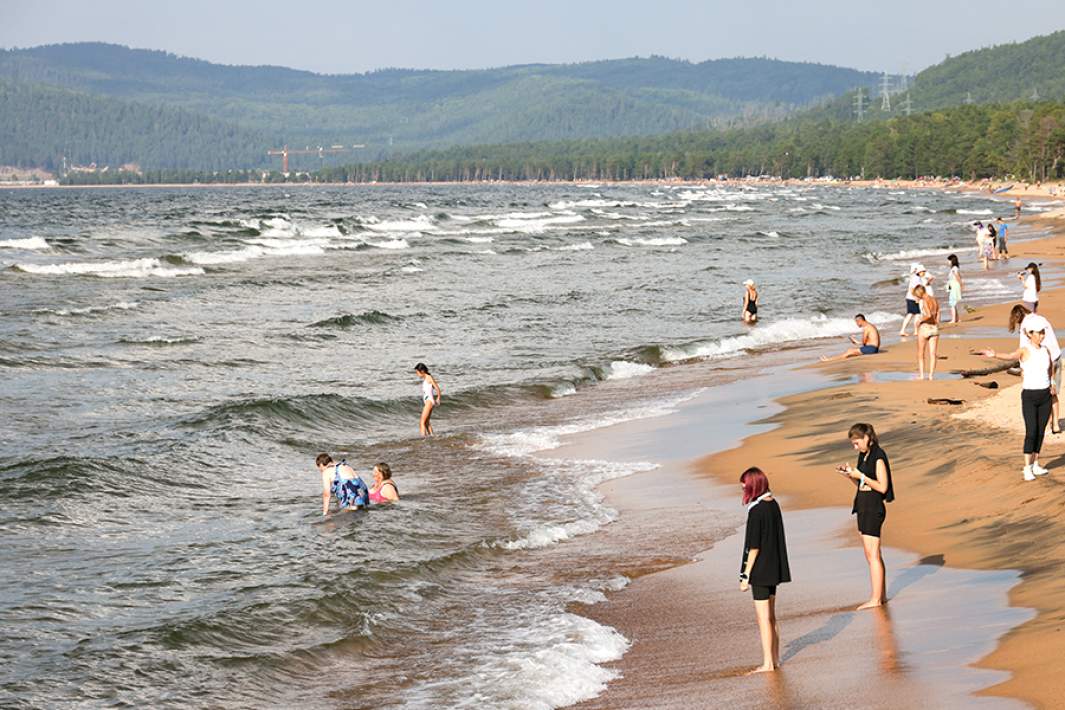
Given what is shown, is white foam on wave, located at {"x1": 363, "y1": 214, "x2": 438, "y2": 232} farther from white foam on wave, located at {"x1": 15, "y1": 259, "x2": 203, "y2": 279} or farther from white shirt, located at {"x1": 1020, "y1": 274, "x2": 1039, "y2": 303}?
white shirt, located at {"x1": 1020, "y1": 274, "x2": 1039, "y2": 303}

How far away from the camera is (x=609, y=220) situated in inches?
4365

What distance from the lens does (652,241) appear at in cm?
7944

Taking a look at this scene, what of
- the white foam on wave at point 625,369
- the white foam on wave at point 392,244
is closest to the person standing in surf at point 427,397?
the white foam on wave at point 625,369

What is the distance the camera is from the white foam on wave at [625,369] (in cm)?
2883

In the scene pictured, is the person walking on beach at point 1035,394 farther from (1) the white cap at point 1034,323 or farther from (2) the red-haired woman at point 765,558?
(2) the red-haired woman at point 765,558

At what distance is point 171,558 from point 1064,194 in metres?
124

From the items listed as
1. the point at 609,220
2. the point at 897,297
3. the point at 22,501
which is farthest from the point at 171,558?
the point at 609,220

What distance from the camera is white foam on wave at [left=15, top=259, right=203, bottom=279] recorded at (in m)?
56.9

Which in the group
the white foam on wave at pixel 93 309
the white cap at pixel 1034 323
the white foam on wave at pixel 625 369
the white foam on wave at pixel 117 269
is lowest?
the white foam on wave at pixel 625 369

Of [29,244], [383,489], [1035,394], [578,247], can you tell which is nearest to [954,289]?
[1035,394]

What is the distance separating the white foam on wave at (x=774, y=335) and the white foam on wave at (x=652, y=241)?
1577 inches

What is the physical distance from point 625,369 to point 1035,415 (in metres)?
16.2

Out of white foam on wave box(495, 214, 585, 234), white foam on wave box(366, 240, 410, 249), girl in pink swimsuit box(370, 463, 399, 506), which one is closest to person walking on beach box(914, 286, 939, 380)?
girl in pink swimsuit box(370, 463, 399, 506)

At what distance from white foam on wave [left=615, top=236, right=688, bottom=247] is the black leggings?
206 feet
